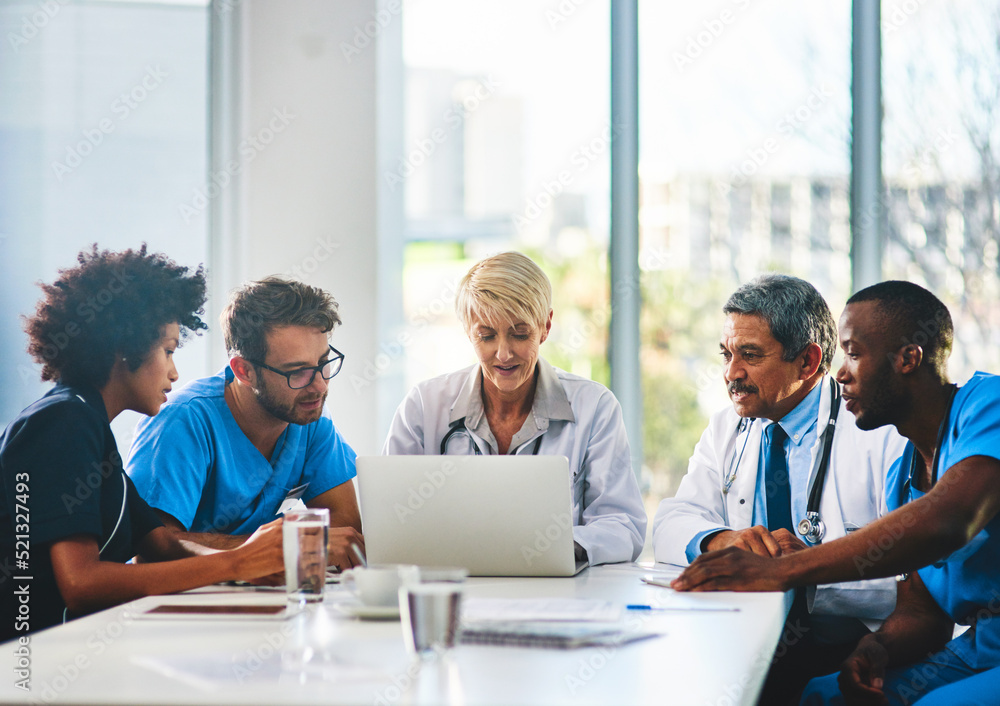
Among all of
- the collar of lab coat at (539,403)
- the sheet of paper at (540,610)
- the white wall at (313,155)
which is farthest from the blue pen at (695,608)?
the white wall at (313,155)

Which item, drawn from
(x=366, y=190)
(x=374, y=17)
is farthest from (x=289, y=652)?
(x=374, y=17)

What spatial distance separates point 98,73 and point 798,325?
9.37ft

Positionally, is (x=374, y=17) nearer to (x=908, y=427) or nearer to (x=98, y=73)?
(x=98, y=73)

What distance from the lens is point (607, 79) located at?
3846 mm

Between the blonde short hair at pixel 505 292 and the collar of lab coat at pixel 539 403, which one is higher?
the blonde short hair at pixel 505 292

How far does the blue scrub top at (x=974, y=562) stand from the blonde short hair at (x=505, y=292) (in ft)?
3.62

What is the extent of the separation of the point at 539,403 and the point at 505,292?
0.33m

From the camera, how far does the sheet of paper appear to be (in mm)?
1344

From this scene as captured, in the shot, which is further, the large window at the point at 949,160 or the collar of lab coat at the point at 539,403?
the large window at the point at 949,160

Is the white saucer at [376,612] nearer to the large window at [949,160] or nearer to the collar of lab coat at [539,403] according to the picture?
the collar of lab coat at [539,403]

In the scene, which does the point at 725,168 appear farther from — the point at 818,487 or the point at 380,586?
the point at 380,586

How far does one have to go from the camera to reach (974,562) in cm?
186

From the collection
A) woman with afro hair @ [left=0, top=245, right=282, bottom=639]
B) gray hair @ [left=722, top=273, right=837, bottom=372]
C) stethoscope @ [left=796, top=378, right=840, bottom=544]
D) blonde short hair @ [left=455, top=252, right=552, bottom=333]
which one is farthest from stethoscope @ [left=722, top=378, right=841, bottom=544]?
woman with afro hair @ [left=0, top=245, right=282, bottom=639]

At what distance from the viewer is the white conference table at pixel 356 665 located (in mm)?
1022
